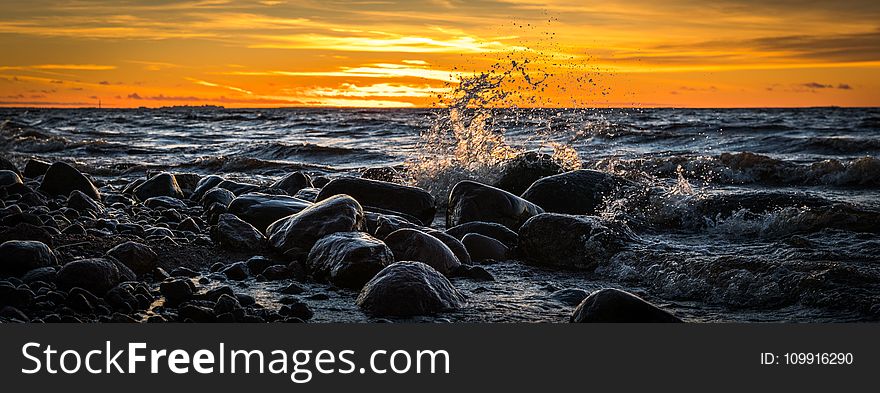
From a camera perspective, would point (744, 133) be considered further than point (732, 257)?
Yes

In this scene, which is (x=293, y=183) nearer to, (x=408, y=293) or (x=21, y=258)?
(x=21, y=258)

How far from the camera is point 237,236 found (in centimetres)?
563

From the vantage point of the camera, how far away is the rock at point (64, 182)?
8078mm

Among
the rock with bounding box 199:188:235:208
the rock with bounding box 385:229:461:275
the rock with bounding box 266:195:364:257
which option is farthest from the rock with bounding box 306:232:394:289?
the rock with bounding box 199:188:235:208

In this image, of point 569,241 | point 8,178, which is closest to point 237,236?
point 569,241

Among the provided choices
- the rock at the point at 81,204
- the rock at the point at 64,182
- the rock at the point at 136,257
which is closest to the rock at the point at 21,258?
the rock at the point at 136,257

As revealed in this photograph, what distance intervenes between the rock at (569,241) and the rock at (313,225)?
1.30 meters

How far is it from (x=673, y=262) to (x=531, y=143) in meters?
14.9

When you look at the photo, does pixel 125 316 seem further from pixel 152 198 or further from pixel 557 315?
pixel 152 198

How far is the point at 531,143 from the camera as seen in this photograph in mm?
19797

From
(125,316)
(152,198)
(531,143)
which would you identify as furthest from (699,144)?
(125,316)

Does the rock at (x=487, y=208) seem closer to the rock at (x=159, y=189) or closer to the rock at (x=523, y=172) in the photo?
the rock at (x=523, y=172)

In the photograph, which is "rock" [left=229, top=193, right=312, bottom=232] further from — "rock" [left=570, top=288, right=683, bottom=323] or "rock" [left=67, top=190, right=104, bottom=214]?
"rock" [left=570, top=288, right=683, bottom=323]

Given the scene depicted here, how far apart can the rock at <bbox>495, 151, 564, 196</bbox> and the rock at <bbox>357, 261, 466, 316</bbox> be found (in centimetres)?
482
